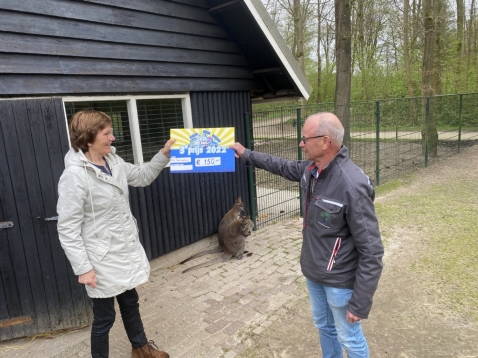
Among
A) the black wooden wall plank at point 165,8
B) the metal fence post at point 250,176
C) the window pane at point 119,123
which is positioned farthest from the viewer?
the metal fence post at point 250,176

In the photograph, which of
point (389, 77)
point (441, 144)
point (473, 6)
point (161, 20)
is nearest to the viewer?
point (161, 20)

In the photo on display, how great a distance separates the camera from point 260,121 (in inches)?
252

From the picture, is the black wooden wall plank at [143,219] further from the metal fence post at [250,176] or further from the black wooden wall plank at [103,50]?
the metal fence post at [250,176]

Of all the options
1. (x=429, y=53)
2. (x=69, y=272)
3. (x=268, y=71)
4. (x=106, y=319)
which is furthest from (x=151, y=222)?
(x=429, y=53)

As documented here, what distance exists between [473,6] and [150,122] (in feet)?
76.4

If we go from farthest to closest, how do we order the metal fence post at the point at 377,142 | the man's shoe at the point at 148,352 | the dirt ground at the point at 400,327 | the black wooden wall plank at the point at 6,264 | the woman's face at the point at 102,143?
the metal fence post at the point at 377,142 → the black wooden wall plank at the point at 6,264 → the dirt ground at the point at 400,327 → the man's shoe at the point at 148,352 → the woman's face at the point at 102,143

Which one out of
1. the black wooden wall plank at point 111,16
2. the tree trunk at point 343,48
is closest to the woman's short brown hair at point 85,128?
the black wooden wall plank at point 111,16

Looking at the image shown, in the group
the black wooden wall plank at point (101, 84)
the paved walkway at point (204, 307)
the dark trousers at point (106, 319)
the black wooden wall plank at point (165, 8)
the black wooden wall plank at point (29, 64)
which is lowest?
the paved walkway at point (204, 307)

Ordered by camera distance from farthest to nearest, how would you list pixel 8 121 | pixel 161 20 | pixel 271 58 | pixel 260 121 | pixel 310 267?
1. pixel 260 121
2. pixel 271 58
3. pixel 161 20
4. pixel 8 121
5. pixel 310 267

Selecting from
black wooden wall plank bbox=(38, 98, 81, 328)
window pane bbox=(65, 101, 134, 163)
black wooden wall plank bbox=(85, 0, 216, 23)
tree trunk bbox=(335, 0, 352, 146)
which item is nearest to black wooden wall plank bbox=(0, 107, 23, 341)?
black wooden wall plank bbox=(38, 98, 81, 328)

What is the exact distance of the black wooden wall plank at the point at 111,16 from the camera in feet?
12.0

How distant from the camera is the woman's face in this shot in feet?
8.49

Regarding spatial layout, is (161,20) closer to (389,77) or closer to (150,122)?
(150,122)

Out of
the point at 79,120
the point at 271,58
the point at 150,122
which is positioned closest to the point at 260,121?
the point at 271,58
